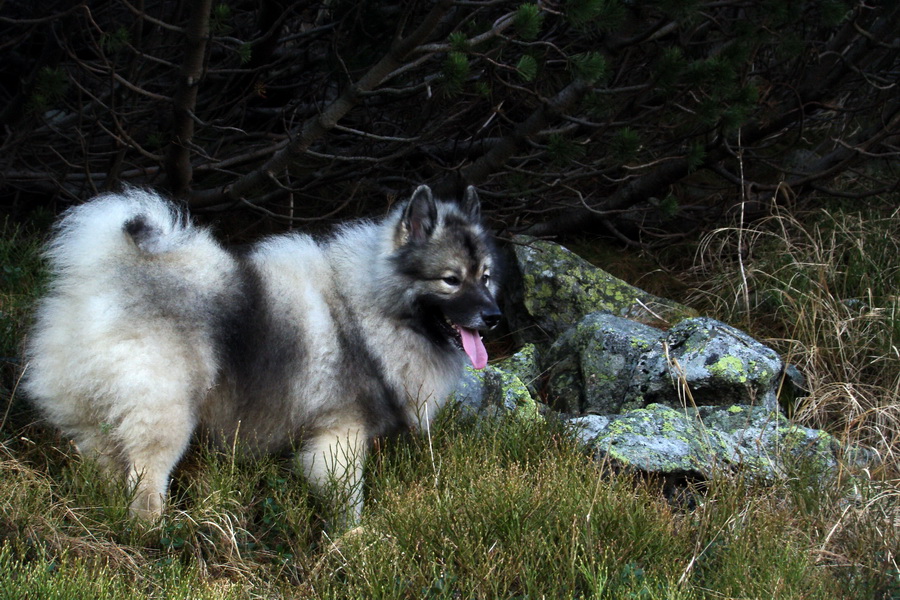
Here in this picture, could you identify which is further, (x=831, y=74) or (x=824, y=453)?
(x=831, y=74)

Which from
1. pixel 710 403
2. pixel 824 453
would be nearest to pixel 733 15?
pixel 710 403

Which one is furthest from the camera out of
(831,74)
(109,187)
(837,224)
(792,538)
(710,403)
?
(831,74)

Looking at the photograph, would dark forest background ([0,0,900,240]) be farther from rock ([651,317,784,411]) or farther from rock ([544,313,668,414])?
rock ([651,317,784,411])

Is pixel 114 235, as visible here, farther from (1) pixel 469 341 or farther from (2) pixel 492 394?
(2) pixel 492 394

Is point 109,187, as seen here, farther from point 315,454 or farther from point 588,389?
point 588,389

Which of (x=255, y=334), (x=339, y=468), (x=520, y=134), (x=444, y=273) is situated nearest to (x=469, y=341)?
(x=444, y=273)

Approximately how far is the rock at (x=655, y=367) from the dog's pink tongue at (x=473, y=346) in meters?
1.14

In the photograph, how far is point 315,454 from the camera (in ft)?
13.5

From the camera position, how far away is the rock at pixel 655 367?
5.13m

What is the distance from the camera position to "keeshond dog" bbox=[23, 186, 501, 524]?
3729mm

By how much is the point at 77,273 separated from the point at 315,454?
1338 mm

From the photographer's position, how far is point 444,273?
443cm

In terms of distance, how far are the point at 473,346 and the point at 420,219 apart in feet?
2.31

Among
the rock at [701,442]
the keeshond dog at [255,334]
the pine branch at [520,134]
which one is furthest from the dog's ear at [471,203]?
the pine branch at [520,134]
